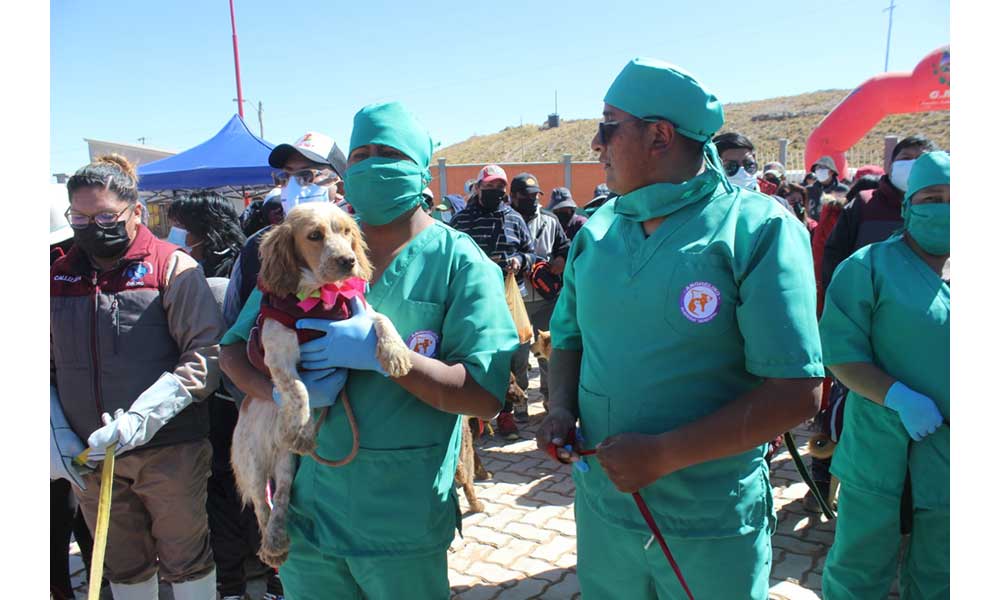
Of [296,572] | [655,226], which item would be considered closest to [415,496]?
[296,572]

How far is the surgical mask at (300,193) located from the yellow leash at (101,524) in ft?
5.04

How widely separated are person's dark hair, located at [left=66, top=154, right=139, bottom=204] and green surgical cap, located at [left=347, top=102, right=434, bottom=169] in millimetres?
1452

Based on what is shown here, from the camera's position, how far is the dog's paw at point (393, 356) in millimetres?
2150

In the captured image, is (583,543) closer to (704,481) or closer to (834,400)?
(704,481)

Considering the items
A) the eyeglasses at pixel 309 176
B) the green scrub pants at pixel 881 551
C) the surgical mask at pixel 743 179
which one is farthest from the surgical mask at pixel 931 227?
the surgical mask at pixel 743 179

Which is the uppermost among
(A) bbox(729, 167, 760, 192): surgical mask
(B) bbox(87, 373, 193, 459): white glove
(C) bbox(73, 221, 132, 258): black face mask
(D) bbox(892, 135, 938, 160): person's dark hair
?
(D) bbox(892, 135, 938, 160): person's dark hair

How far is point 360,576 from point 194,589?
173cm

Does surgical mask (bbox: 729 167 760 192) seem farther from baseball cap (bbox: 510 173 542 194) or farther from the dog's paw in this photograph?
the dog's paw

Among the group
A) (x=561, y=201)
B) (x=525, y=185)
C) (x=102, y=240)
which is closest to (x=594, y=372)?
(x=102, y=240)

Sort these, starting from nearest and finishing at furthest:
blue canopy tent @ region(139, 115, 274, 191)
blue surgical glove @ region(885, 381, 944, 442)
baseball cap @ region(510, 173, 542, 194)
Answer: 1. blue surgical glove @ region(885, 381, 944, 442)
2. baseball cap @ region(510, 173, 542, 194)
3. blue canopy tent @ region(139, 115, 274, 191)

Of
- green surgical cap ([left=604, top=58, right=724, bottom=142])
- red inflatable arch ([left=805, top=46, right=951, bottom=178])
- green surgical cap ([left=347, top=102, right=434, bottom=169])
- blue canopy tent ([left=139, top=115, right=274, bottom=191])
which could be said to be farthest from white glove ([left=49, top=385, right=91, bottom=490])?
red inflatable arch ([left=805, top=46, right=951, bottom=178])

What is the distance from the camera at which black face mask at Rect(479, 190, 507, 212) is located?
23.2ft

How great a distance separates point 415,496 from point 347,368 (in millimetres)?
484

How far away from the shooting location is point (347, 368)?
238 cm
